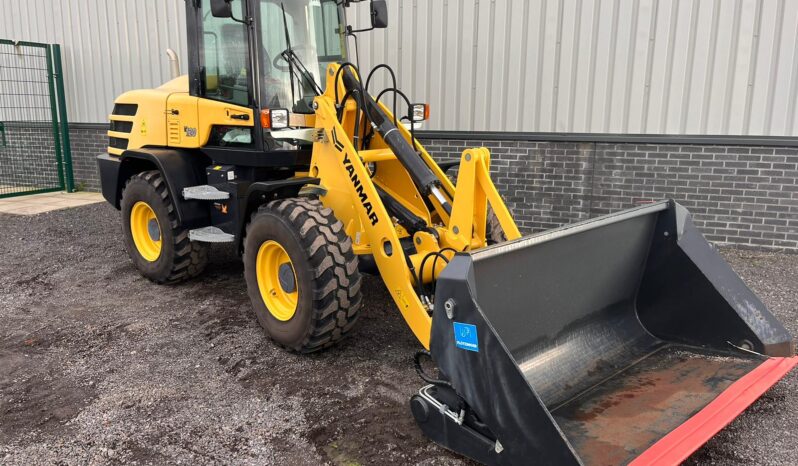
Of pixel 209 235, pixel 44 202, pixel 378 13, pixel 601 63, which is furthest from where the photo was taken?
pixel 44 202

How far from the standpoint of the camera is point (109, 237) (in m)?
7.34

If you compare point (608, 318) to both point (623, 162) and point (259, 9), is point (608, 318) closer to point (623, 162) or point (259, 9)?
point (259, 9)

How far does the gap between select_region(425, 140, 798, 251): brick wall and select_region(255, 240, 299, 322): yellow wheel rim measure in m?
4.02

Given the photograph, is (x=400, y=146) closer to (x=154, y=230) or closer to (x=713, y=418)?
(x=713, y=418)

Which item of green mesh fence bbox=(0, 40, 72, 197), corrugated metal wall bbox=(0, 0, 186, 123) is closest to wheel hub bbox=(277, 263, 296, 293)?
corrugated metal wall bbox=(0, 0, 186, 123)

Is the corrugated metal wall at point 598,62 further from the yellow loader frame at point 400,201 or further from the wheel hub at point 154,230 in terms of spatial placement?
the wheel hub at point 154,230

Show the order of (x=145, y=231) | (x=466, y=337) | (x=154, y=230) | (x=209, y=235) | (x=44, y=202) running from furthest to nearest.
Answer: (x=44, y=202)
(x=145, y=231)
(x=154, y=230)
(x=209, y=235)
(x=466, y=337)

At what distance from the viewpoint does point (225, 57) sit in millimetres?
4805

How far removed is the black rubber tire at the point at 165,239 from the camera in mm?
5176

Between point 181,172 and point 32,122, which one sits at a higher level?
point 32,122

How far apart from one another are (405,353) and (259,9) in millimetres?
2618

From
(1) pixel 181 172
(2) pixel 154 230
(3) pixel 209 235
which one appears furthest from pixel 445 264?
(2) pixel 154 230

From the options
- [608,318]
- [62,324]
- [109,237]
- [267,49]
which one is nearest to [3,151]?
[109,237]

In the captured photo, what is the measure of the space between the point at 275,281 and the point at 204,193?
1.18 meters
